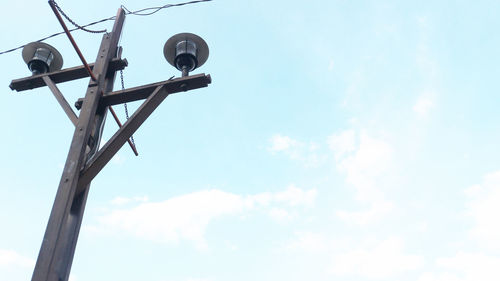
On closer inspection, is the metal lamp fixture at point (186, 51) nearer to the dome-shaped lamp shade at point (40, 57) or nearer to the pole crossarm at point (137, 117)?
the pole crossarm at point (137, 117)

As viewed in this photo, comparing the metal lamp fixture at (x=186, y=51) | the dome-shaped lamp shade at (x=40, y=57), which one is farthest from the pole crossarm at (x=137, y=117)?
the dome-shaped lamp shade at (x=40, y=57)

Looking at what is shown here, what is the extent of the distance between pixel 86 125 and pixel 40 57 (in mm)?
1227

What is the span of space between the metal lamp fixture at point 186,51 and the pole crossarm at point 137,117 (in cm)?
29

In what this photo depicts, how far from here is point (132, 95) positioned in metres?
3.20

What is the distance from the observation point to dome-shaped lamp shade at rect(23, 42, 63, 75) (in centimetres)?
364

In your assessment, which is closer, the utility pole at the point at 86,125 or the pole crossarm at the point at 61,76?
the utility pole at the point at 86,125

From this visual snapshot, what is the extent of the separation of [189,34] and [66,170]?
5.10 feet

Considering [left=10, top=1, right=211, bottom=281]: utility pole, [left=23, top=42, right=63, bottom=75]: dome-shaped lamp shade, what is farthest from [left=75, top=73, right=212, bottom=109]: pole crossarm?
[left=23, top=42, right=63, bottom=75]: dome-shaped lamp shade

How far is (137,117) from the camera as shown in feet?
9.68

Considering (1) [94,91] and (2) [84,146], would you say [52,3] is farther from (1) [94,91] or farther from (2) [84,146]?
(2) [84,146]

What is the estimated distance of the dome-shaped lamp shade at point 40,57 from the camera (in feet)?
11.9

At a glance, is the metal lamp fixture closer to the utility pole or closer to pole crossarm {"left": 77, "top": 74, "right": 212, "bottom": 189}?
the utility pole

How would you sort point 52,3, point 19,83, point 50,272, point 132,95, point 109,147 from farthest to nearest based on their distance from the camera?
1. point 19,83
2. point 132,95
3. point 52,3
4. point 109,147
5. point 50,272

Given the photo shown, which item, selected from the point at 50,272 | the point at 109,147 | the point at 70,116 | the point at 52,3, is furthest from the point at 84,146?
the point at 52,3
